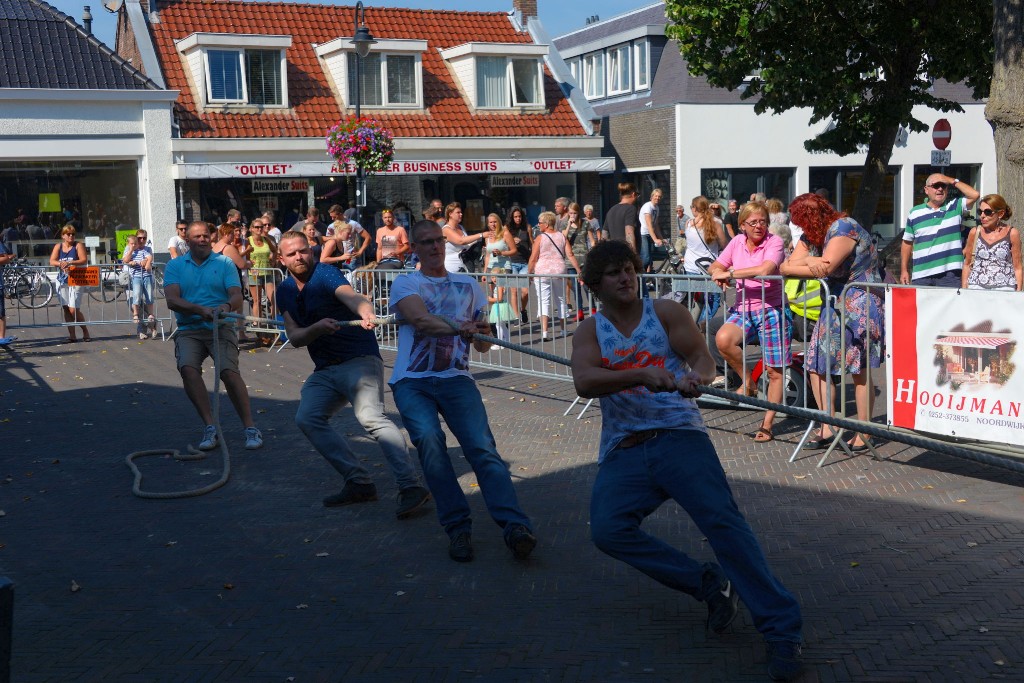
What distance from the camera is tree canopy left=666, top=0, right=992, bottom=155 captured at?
690 inches

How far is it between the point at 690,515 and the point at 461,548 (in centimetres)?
172

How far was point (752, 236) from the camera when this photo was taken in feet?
28.4

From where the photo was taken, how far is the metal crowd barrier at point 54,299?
54.5 feet

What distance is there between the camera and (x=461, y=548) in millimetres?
5836

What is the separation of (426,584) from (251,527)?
1592 millimetres

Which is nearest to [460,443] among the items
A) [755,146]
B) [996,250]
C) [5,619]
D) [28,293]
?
[5,619]

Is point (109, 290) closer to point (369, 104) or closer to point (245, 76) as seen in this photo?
point (245, 76)

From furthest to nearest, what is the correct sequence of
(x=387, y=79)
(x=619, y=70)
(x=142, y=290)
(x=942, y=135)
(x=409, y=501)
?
(x=619, y=70)
(x=387, y=79)
(x=942, y=135)
(x=142, y=290)
(x=409, y=501)

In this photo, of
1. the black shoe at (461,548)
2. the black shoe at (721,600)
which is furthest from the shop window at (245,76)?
the black shoe at (721,600)

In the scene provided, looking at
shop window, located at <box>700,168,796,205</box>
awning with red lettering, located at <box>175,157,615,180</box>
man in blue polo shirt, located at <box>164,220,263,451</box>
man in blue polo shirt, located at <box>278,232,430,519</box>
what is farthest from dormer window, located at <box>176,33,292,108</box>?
man in blue polo shirt, located at <box>278,232,430,519</box>

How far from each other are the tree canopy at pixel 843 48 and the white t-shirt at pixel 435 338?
501 inches

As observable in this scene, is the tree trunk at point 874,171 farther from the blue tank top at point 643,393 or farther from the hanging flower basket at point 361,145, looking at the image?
the blue tank top at point 643,393

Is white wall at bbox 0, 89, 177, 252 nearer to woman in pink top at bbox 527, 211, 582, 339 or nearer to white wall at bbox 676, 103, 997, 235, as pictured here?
white wall at bbox 676, 103, 997, 235

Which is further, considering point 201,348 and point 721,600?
point 201,348
